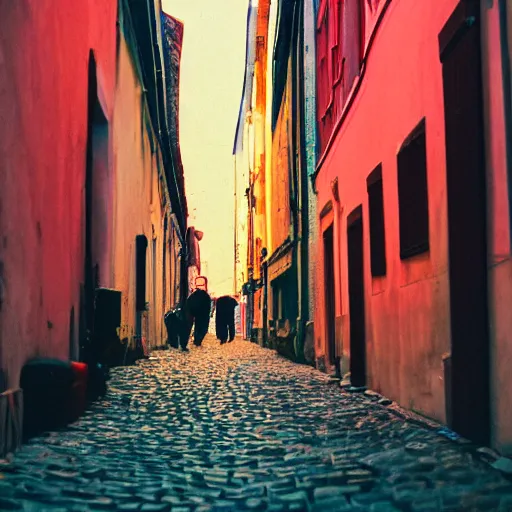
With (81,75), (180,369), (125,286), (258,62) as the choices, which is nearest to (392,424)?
(81,75)

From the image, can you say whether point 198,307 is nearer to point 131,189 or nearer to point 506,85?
point 131,189

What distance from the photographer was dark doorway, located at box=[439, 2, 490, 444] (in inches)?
168

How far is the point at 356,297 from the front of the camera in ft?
28.9

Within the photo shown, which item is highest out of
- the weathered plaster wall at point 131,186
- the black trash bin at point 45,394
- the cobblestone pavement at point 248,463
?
the weathered plaster wall at point 131,186

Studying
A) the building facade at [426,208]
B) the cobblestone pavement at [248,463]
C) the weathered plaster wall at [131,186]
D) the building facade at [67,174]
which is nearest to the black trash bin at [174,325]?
the weathered plaster wall at [131,186]

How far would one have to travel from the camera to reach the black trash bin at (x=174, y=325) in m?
19.5

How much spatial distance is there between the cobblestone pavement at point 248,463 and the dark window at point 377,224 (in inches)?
56.3

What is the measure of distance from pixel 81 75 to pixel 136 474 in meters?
4.32

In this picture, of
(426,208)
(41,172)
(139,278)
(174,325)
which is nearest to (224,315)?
(174,325)

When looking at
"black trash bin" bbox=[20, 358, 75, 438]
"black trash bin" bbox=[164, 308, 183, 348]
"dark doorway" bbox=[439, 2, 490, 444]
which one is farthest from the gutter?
"black trash bin" bbox=[164, 308, 183, 348]

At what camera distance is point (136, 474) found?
3.66m

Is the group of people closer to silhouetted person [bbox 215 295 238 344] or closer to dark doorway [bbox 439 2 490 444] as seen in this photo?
silhouetted person [bbox 215 295 238 344]

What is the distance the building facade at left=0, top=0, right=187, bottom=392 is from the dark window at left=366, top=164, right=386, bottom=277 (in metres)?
2.55

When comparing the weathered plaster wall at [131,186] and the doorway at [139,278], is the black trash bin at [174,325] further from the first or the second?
the doorway at [139,278]
